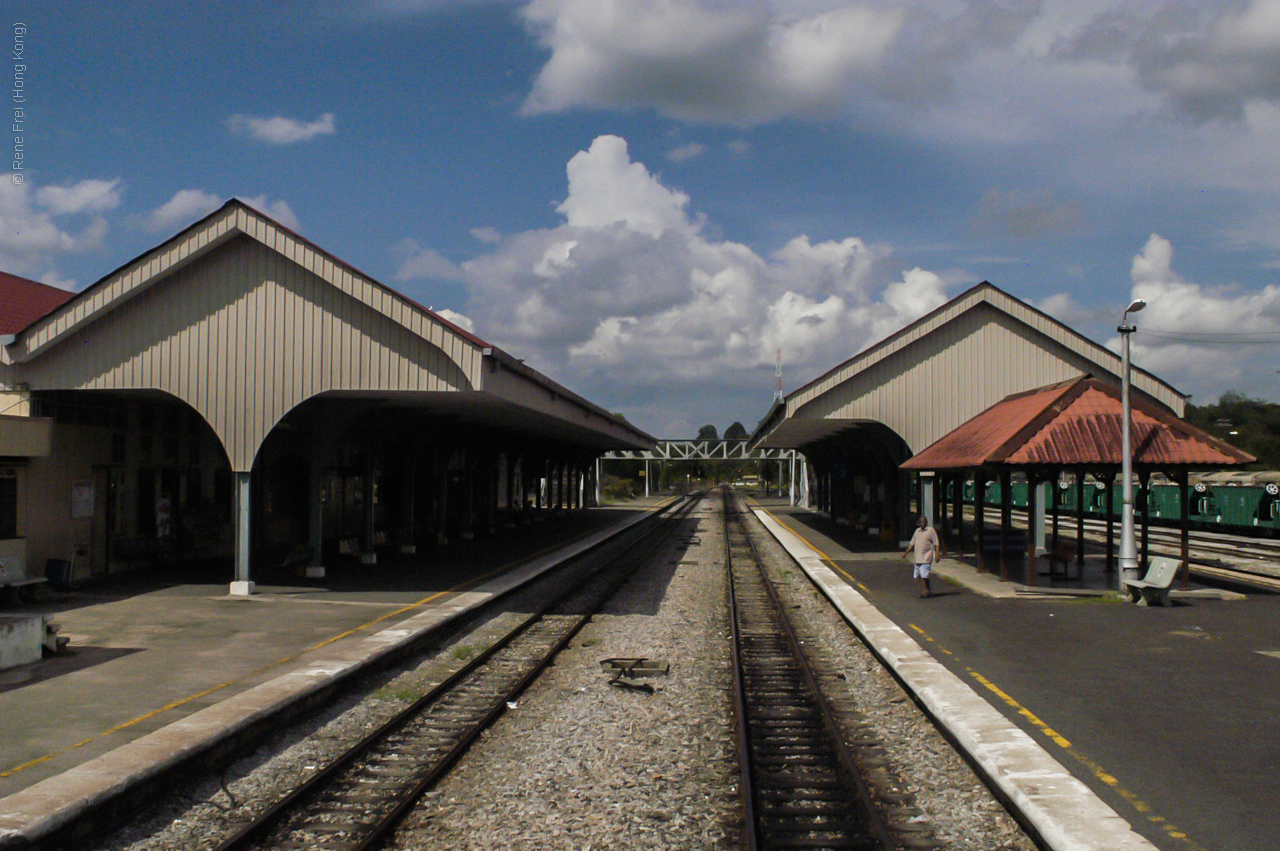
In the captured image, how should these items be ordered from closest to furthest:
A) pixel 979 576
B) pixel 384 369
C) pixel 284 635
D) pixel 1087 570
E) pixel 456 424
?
pixel 284 635, pixel 384 369, pixel 979 576, pixel 1087 570, pixel 456 424

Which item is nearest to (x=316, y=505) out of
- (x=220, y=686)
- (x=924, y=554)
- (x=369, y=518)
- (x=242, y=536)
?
(x=242, y=536)

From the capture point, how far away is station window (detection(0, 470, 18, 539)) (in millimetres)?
15094

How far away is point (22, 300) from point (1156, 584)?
873 inches

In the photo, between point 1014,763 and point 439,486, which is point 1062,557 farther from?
point 439,486

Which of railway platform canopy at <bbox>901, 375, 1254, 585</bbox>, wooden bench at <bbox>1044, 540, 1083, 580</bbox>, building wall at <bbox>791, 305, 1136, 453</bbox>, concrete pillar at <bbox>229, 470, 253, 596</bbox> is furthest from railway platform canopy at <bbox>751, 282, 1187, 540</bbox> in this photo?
concrete pillar at <bbox>229, 470, 253, 596</bbox>

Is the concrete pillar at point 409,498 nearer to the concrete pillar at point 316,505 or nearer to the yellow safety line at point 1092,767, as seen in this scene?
the concrete pillar at point 316,505

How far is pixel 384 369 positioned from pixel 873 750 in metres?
10.5

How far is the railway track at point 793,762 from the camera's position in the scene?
6.16 meters

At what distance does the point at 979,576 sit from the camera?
19.8m

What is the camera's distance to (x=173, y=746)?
719 centimetres

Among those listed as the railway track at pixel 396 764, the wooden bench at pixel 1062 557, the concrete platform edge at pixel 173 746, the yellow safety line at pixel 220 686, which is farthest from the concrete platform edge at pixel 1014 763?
the wooden bench at pixel 1062 557

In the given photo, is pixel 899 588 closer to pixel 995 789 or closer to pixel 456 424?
Answer: pixel 995 789

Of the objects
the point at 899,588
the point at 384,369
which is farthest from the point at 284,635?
the point at 899,588

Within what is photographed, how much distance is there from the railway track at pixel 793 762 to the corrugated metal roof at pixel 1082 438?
252 inches
